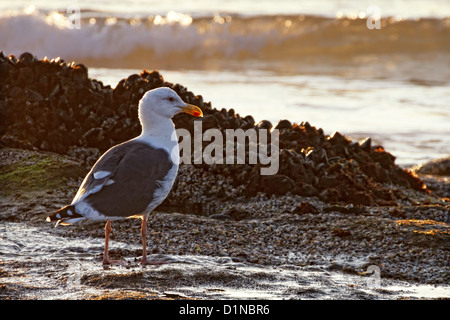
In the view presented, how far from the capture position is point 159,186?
6031 mm

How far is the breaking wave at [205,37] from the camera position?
2434cm

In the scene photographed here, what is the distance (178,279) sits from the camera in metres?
5.55

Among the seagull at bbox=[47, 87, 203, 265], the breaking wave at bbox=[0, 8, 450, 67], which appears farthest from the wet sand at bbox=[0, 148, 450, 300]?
the breaking wave at bbox=[0, 8, 450, 67]

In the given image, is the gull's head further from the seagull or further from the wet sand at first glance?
the wet sand

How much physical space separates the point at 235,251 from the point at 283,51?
1958 cm

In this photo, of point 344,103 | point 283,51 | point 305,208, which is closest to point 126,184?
point 305,208

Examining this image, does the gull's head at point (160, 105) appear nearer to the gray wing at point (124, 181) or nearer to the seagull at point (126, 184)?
the seagull at point (126, 184)

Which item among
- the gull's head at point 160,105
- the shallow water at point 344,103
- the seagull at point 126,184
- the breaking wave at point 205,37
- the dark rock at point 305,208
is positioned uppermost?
the breaking wave at point 205,37

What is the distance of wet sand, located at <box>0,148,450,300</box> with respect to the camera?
536cm

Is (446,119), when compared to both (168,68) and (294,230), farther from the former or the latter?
(168,68)

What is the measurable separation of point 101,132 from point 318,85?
1026 centimetres

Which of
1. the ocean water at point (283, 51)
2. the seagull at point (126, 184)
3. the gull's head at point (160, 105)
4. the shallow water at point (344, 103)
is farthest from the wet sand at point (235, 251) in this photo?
the ocean water at point (283, 51)

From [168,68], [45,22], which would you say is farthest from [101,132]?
[45,22]

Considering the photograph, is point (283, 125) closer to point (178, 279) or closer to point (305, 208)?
point (305, 208)
